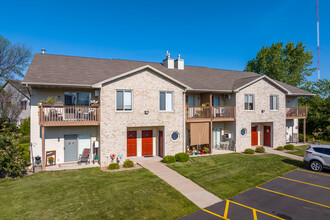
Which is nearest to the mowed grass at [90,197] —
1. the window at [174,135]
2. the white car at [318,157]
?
the window at [174,135]

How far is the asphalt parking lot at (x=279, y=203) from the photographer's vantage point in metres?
8.91

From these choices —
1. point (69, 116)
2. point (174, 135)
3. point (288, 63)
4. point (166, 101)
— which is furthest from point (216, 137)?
point (288, 63)

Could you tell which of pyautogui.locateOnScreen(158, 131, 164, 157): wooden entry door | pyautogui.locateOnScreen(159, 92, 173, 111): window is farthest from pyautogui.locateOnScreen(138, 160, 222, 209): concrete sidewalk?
pyautogui.locateOnScreen(159, 92, 173, 111): window

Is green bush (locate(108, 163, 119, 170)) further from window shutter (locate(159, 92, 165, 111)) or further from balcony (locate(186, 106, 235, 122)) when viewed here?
balcony (locate(186, 106, 235, 122))

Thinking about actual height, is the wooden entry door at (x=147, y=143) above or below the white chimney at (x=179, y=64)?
below

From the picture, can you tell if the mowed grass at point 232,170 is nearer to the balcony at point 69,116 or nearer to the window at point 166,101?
the window at point 166,101

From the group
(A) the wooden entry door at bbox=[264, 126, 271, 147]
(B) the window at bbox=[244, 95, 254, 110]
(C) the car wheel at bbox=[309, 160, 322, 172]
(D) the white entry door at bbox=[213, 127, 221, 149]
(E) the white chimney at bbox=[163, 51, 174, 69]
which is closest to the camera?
(C) the car wheel at bbox=[309, 160, 322, 172]

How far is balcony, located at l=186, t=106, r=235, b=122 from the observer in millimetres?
19670

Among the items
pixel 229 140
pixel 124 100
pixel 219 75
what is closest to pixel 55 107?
pixel 124 100

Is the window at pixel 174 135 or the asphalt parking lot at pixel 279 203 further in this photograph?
the window at pixel 174 135

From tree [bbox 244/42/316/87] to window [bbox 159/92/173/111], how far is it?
33503 mm

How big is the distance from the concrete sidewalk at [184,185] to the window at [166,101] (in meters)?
4.59

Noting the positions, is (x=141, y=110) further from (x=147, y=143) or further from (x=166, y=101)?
(x=147, y=143)

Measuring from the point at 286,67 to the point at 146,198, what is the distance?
43683mm
